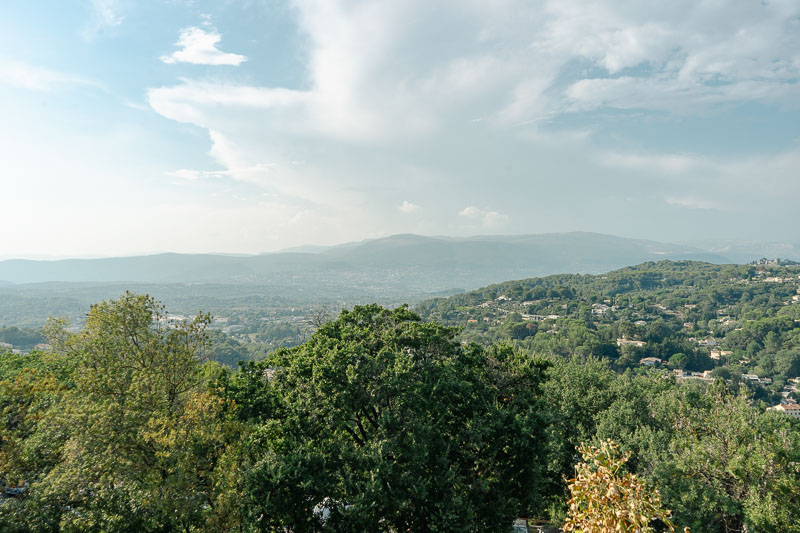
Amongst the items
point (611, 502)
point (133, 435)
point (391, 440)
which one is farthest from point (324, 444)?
point (611, 502)

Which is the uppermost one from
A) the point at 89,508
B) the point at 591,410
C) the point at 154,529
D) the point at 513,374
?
the point at 513,374

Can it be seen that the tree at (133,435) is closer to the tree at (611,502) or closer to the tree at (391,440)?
the tree at (391,440)

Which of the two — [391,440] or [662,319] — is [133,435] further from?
[662,319]

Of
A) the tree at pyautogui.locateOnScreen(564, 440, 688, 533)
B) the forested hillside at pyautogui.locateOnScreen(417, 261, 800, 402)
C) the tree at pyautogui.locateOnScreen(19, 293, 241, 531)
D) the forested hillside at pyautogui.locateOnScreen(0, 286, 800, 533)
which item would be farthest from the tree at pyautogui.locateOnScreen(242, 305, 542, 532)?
the forested hillside at pyautogui.locateOnScreen(417, 261, 800, 402)

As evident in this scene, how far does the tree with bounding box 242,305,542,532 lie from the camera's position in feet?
31.7

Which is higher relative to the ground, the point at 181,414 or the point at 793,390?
the point at 181,414

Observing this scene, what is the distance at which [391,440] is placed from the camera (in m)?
10.0

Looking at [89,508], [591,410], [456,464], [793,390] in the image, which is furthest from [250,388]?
[793,390]

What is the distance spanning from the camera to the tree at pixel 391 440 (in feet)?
31.7

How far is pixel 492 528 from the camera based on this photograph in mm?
10938

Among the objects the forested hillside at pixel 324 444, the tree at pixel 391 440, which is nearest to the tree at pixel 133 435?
the forested hillside at pixel 324 444

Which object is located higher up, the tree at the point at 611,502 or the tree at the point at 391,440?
the tree at the point at 611,502

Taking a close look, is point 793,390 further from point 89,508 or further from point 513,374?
point 89,508

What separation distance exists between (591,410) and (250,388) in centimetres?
1768
